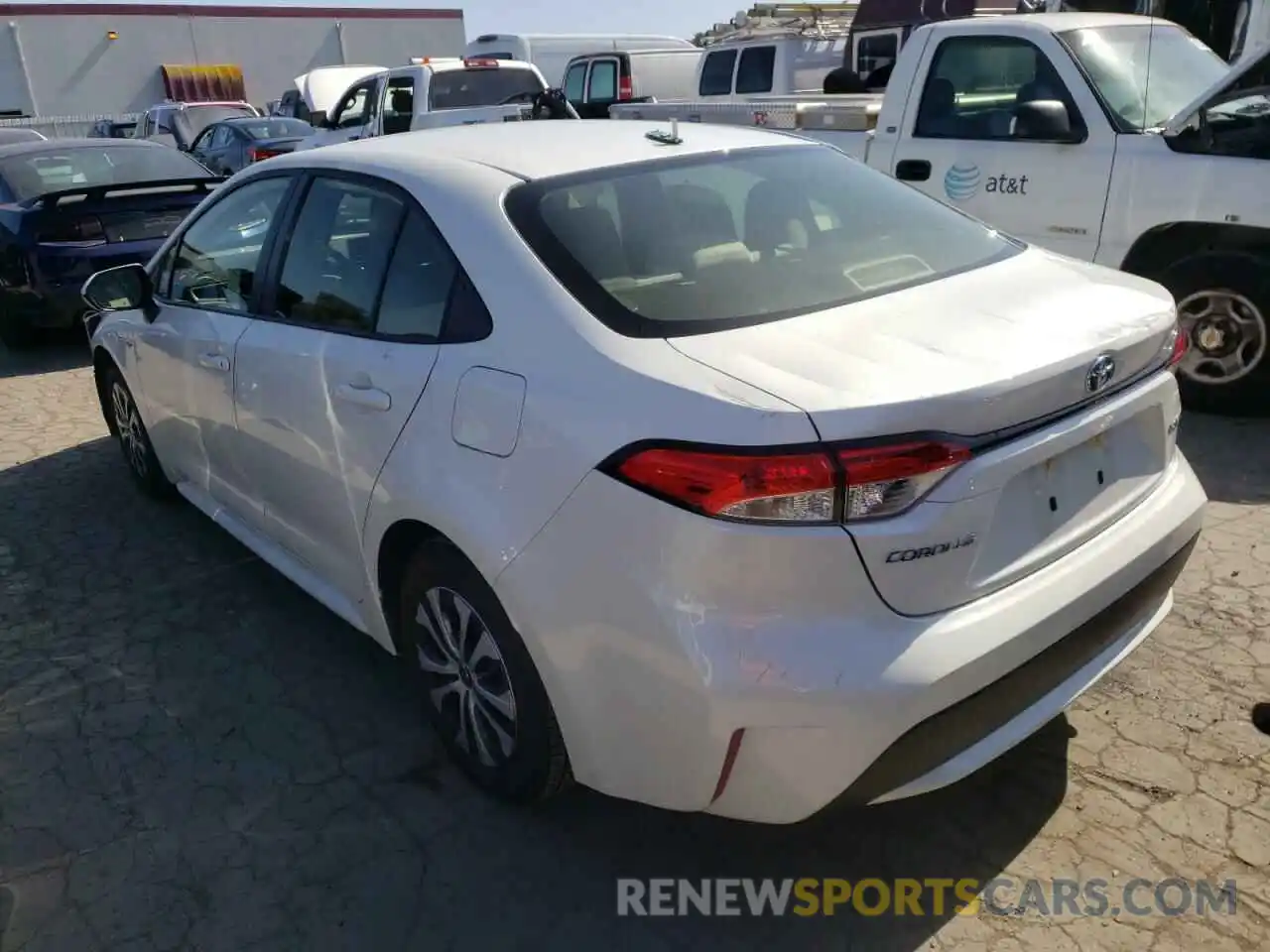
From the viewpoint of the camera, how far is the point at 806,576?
6.60 feet

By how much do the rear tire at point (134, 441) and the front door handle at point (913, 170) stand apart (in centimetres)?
436

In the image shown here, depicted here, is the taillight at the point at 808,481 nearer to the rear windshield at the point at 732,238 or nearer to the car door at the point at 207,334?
the rear windshield at the point at 732,238

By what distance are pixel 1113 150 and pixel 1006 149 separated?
590 millimetres

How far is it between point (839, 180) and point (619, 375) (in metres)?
1.38

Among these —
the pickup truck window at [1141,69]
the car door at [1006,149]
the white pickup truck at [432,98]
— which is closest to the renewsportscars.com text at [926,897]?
the car door at [1006,149]

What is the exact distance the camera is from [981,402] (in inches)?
81.9

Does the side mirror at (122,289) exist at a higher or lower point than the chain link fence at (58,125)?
higher

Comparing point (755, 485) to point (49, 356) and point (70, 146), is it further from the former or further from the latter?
point (70, 146)

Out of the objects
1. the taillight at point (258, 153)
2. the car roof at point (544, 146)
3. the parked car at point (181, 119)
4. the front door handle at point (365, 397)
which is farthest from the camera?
the parked car at point (181, 119)

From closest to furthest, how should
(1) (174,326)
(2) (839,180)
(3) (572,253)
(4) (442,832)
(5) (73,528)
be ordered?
1. (3) (572,253)
2. (4) (442,832)
3. (2) (839,180)
4. (1) (174,326)
5. (5) (73,528)

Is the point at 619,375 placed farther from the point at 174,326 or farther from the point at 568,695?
the point at 174,326

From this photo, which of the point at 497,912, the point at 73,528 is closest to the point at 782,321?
the point at 497,912

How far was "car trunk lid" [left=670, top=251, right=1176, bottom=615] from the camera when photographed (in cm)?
204

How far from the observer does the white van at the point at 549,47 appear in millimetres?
20969
